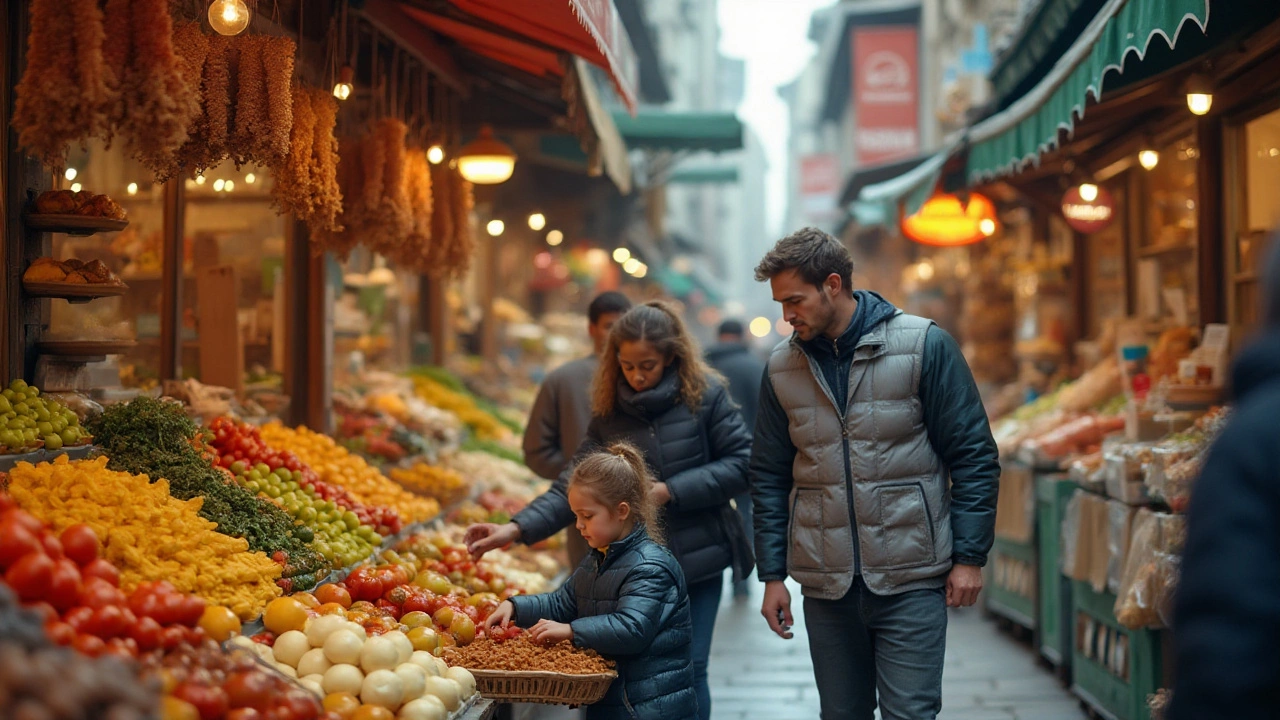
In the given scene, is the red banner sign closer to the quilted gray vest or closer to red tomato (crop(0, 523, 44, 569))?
the quilted gray vest

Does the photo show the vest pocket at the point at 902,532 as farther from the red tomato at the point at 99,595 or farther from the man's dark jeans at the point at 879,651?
the red tomato at the point at 99,595

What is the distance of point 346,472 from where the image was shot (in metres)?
6.84

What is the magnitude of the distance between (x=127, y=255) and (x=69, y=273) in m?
2.16

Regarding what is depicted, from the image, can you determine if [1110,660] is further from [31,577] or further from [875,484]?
[31,577]

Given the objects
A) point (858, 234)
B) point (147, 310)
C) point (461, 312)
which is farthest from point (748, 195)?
point (147, 310)

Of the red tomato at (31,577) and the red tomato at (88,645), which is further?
the red tomato at (31,577)

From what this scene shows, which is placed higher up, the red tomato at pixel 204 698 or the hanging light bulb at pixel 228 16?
the hanging light bulb at pixel 228 16

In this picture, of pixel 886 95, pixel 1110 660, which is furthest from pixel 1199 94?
pixel 886 95

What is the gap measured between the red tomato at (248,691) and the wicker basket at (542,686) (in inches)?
38.1

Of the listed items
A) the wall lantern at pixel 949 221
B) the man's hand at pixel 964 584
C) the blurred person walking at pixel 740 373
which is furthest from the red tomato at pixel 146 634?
the wall lantern at pixel 949 221

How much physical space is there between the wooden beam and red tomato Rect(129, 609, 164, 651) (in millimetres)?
4370

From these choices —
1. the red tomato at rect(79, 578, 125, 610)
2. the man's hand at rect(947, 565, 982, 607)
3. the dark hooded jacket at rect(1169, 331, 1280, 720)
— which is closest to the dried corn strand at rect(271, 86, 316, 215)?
the red tomato at rect(79, 578, 125, 610)

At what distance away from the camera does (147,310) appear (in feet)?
22.7

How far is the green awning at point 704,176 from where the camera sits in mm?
21766
